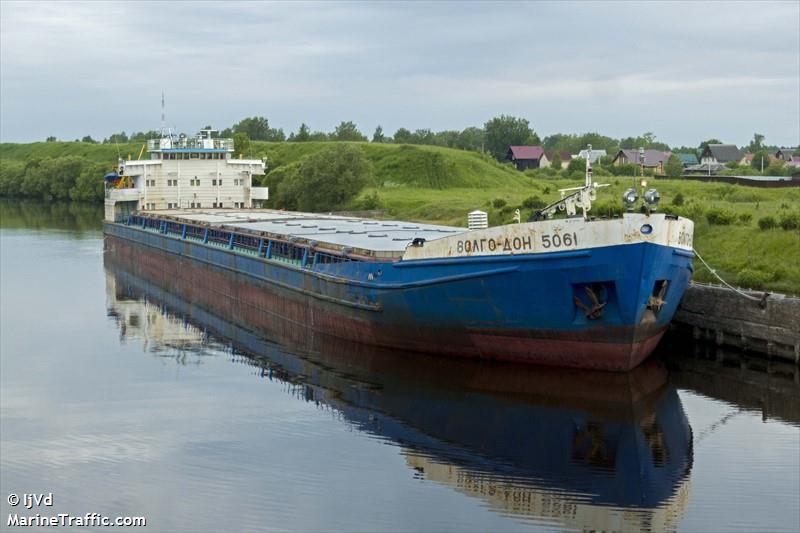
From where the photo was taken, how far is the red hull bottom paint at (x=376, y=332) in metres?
20.4

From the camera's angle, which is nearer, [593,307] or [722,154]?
[593,307]

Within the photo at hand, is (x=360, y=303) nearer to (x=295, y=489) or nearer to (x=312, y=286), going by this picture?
(x=312, y=286)

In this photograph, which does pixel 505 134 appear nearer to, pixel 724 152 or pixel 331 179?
pixel 724 152

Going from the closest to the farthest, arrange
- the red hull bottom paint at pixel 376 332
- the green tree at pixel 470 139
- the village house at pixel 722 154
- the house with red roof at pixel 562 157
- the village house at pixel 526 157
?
the red hull bottom paint at pixel 376 332 < the village house at pixel 722 154 < the village house at pixel 526 157 < the house with red roof at pixel 562 157 < the green tree at pixel 470 139

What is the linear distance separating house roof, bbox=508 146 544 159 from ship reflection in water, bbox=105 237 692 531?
84048 millimetres

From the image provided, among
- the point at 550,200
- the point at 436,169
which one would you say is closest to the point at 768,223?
the point at 550,200

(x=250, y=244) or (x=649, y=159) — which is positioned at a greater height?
(x=649, y=159)

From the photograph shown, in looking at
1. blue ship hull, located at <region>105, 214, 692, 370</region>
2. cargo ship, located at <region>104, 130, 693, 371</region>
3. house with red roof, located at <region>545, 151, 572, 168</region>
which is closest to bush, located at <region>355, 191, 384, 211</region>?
cargo ship, located at <region>104, 130, 693, 371</region>

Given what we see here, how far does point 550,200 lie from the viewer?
47.2 metres

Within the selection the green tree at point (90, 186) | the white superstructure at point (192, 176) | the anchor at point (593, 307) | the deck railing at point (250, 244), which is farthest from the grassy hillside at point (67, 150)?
the anchor at point (593, 307)

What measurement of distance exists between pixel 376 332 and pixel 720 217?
42.7 ft

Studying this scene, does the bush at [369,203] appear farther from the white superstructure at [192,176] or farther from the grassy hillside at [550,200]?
the white superstructure at [192,176]

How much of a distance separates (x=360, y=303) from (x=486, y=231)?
4576 millimetres

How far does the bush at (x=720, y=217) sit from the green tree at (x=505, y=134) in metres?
86.7
